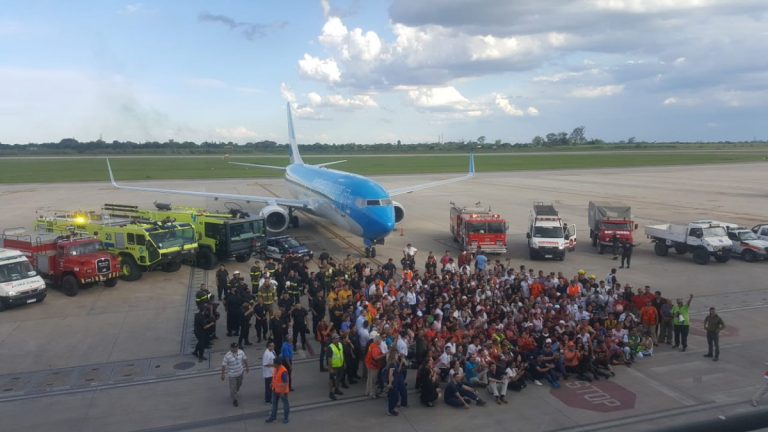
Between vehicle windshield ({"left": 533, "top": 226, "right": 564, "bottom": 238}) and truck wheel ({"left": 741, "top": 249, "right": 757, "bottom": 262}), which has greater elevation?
vehicle windshield ({"left": 533, "top": 226, "right": 564, "bottom": 238})

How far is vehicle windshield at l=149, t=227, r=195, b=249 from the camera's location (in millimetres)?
23547

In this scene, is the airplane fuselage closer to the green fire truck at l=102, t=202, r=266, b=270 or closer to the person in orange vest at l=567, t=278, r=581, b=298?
the green fire truck at l=102, t=202, r=266, b=270

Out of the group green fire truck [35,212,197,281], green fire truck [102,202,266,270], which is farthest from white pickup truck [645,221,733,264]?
green fire truck [35,212,197,281]

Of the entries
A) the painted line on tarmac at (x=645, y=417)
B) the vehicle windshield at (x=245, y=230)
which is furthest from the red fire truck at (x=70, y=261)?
the painted line on tarmac at (x=645, y=417)

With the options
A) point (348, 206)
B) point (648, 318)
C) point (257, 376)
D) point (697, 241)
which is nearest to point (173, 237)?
point (348, 206)

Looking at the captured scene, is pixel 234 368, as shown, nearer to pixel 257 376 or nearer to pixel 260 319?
pixel 257 376

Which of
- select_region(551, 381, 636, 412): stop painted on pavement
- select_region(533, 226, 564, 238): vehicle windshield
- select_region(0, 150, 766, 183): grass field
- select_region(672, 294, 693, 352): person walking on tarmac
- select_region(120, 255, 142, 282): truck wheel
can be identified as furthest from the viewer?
select_region(0, 150, 766, 183): grass field

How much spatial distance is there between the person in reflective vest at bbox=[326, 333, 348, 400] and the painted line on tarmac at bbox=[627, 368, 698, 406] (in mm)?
7403

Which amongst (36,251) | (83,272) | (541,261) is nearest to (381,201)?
(541,261)

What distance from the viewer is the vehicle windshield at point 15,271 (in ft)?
63.5

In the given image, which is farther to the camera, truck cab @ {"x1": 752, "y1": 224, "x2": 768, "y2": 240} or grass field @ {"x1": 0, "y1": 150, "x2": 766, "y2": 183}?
grass field @ {"x1": 0, "y1": 150, "x2": 766, "y2": 183}

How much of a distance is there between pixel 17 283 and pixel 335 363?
45.1 ft

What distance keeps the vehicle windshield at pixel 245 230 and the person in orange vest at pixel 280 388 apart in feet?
49.9

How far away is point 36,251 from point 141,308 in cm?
602
